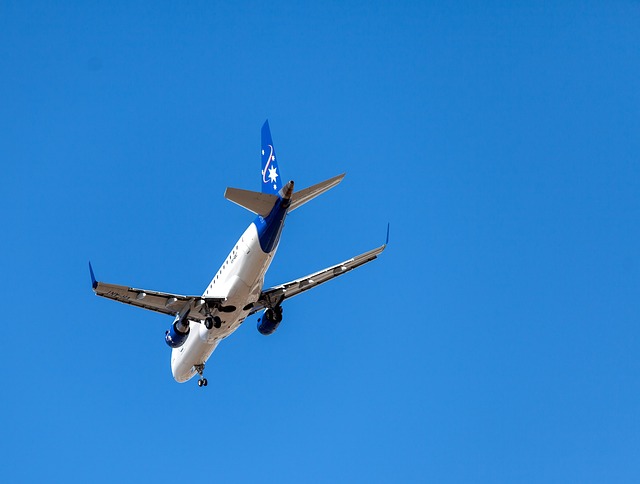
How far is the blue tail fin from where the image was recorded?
5359cm

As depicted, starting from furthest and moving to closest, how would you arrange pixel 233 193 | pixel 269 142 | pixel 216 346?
1. pixel 216 346
2. pixel 269 142
3. pixel 233 193

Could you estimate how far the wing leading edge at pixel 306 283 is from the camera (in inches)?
2253

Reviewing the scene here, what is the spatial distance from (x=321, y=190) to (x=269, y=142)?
27.8ft

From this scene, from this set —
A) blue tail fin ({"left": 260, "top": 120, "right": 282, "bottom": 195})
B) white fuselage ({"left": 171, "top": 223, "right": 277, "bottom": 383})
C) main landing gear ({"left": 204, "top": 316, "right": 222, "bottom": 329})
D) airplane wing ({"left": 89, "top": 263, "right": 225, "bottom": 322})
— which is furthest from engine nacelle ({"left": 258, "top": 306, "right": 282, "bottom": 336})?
blue tail fin ({"left": 260, "top": 120, "right": 282, "bottom": 195})

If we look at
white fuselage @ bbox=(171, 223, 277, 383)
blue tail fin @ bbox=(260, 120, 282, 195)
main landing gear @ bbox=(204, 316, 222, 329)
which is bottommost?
main landing gear @ bbox=(204, 316, 222, 329)

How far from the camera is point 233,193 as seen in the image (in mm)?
48156

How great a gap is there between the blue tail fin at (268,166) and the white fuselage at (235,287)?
3.55m

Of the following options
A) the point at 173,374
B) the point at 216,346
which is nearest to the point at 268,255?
the point at 216,346

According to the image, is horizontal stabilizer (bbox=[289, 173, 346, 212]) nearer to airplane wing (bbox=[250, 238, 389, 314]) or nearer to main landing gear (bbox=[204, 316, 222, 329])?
airplane wing (bbox=[250, 238, 389, 314])

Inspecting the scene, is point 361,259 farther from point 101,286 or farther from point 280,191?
point 101,286

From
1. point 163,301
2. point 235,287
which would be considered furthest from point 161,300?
point 235,287

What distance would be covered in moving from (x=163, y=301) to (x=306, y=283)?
9070 millimetres

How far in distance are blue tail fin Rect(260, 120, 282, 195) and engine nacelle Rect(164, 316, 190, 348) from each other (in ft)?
30.7

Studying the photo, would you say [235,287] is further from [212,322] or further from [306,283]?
[306,283]
